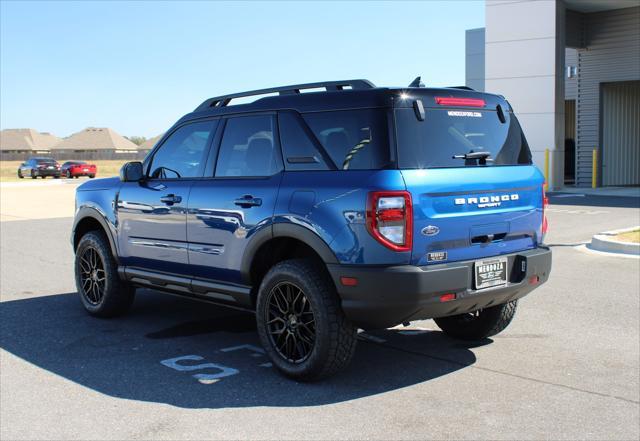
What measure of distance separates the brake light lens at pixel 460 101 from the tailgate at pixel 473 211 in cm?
49

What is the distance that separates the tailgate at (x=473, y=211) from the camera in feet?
15.6

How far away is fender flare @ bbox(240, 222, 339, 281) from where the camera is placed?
4.95 meters

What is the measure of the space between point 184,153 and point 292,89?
51.0 inches

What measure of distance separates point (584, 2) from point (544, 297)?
20171 mm

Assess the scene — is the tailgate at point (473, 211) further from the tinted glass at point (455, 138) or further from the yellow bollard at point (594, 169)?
the yellow bollard at point (594, 169)

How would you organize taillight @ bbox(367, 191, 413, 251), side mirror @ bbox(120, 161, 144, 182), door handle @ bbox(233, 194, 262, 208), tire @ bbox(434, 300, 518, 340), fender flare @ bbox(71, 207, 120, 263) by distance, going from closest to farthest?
1. taillight @ bbox(367, 191, 413, 251)
2. door handle @ bbox(233, 194, 262, 208)
3. tire @ bbox(434, 300, 518, 340)
4. side mirror @ bbox(120, 161, 144, 182)
5. fender flare @ bbox(71, 207, 120, 263)

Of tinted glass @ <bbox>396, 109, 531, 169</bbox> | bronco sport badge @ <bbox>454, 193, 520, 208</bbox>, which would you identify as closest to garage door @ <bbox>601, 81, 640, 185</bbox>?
tinted glass @ <bbox>396, 109, 531, 169</bbox>

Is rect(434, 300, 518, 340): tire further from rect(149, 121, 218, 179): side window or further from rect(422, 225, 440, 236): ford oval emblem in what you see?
rect(149, 121, 218, 179): side window

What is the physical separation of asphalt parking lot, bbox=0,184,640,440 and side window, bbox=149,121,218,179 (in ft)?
4.73

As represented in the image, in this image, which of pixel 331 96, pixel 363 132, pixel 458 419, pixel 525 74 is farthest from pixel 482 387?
pixel 525 74

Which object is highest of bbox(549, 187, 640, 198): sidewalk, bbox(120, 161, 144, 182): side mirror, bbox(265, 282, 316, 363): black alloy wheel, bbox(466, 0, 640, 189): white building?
bbox(466, 0, 640, 189): white building

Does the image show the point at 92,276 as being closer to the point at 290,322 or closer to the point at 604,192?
the point at 290,322

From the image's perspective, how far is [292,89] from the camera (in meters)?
5.71

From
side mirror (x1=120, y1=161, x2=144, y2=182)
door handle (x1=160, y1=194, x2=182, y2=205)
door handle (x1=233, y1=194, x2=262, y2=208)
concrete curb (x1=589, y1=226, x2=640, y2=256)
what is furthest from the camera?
concrete curb (x1=589, y1=226, x2=640, y2=256)
